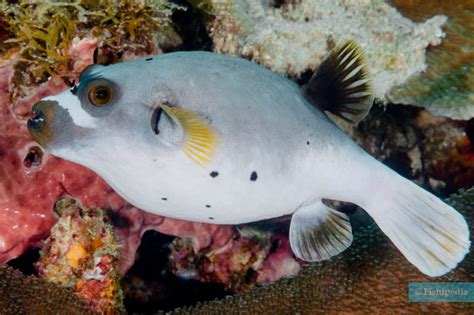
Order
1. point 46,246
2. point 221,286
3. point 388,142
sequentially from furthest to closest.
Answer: point 388,142 < point 221,286 < point 46,246

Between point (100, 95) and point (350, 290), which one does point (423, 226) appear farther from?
point (100, 95)

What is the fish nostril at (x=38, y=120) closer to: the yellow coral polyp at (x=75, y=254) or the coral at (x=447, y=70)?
the yellow coral polyp at (x=75, y=254)

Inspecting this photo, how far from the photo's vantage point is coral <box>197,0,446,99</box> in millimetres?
3299

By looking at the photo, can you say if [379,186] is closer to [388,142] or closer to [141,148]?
[141,148]

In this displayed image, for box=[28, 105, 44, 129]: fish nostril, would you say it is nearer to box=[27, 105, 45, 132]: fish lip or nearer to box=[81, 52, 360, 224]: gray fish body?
box=[27, 105, 45, 132]: fish lip

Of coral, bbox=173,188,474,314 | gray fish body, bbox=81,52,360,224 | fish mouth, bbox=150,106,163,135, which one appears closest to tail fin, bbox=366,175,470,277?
gray fish body, bbox=81,52,360,224

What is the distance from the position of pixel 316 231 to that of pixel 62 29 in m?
1.94

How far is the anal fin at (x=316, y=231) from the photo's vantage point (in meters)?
2.44

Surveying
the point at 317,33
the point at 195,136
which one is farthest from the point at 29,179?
the point at 317,33

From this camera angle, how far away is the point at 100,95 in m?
1.93

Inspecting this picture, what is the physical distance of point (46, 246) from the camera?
2527mm

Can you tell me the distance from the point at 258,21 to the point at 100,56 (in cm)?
133

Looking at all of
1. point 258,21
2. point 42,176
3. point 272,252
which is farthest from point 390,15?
point 42,176

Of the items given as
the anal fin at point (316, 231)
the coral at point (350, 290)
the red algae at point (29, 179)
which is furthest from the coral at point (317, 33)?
the coral at point (350, 290)
